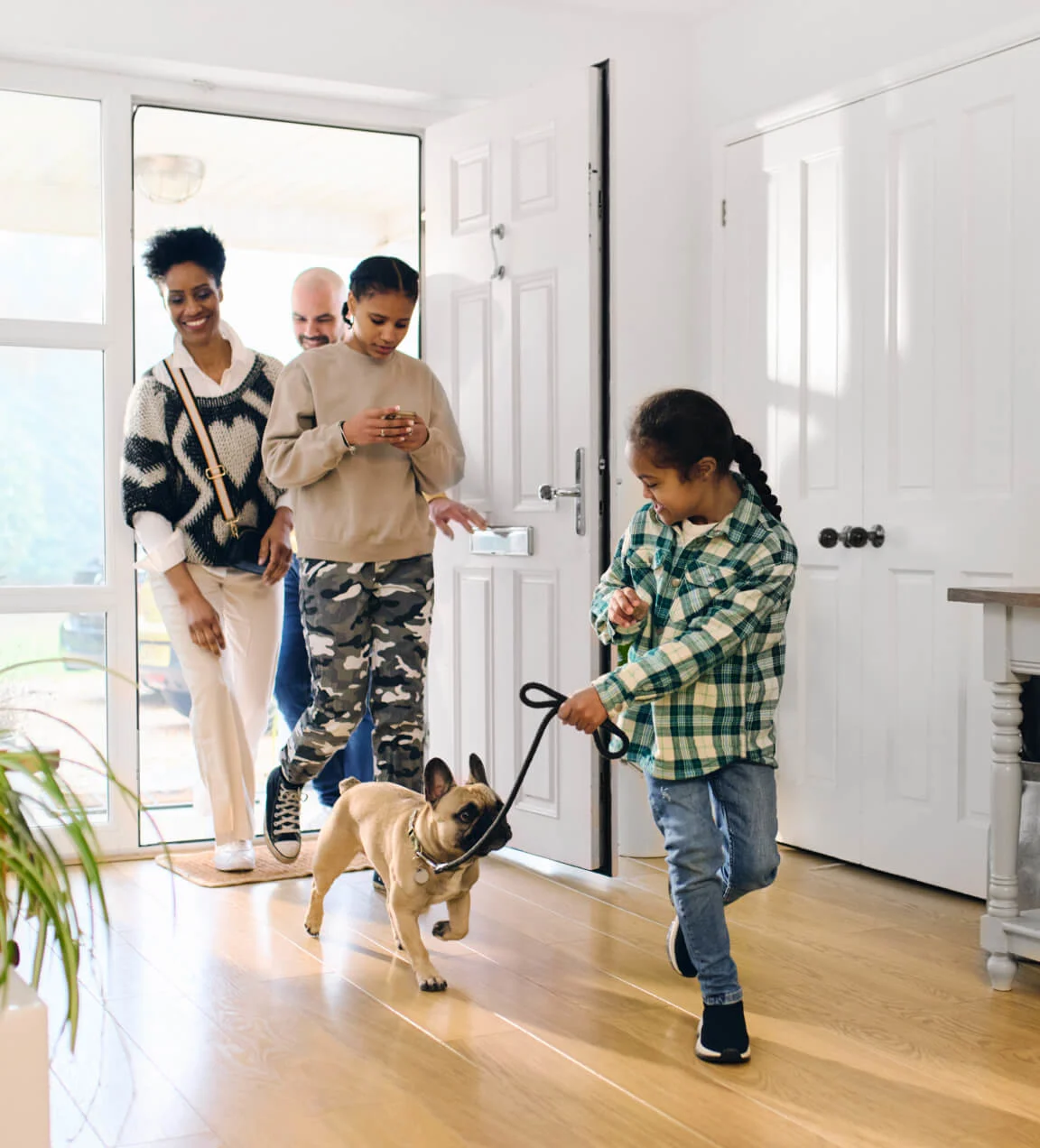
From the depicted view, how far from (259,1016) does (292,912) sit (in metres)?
0.70

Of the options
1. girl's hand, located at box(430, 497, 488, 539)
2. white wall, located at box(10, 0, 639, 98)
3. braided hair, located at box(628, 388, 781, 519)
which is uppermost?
white wall, located at box(10, 0, 639, 98)

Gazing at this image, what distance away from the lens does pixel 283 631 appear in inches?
152

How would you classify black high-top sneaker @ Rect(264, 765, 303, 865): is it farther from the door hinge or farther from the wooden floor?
the door hinge

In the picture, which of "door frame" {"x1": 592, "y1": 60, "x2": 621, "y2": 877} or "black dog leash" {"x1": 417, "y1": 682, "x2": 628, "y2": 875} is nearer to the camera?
"black dog leash" {"x1": 417, "y1": 682, "x2": 628, "y2": 875}

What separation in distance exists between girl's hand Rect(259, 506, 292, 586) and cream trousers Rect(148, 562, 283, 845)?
5 centimetres

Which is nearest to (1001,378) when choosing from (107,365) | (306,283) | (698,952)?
(698,952)

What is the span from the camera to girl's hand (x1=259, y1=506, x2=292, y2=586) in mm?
3457

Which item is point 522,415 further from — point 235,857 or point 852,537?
point 235,857

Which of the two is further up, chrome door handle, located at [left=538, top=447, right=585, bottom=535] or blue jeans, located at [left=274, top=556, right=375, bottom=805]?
chrome door handle, located at [left=538, top=447, right=585, bottom=535]

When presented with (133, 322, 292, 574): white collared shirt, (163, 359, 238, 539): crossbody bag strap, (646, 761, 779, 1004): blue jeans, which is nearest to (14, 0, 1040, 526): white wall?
(133, 322, 292, 574): white collared shirt

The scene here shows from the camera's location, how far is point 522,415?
3.61 m

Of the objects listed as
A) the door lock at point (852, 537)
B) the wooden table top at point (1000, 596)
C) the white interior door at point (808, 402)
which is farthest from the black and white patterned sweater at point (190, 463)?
the wooden table top at point (1000, 596)

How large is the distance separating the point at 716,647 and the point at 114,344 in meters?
2.15

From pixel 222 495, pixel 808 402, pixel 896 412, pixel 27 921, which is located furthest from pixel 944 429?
pixel 27 921
